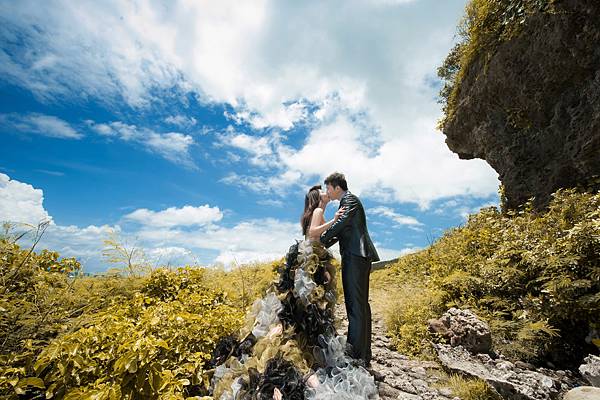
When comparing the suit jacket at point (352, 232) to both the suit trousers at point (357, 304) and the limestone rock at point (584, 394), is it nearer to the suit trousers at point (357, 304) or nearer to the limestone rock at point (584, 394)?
the suit trousers at point (357, 304)

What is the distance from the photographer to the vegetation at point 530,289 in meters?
4.97

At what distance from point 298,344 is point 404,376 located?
187 centimetres

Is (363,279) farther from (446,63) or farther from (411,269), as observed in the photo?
(446,63)

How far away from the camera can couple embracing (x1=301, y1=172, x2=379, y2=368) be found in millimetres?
4398

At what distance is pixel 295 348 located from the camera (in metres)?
4.05

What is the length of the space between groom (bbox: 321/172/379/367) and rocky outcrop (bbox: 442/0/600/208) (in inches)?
282

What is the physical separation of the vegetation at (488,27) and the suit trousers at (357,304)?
900 centimetres

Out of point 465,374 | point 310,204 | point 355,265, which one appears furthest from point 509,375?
point 310,204

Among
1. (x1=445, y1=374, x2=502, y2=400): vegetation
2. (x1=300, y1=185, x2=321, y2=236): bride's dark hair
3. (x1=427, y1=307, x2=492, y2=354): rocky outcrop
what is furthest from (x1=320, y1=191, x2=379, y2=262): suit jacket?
(x1=427, y1=307, x2=492, y2=354): rocky outcrop

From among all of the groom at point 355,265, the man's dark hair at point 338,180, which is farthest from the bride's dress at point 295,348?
the man's dark hair at point 338,180

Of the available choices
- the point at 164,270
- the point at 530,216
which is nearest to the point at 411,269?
the point at 530,216

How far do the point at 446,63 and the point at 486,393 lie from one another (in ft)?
44.5

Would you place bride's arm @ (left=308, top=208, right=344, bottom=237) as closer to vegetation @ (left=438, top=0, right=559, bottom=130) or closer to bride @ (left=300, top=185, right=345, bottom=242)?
bride @ (left=300, top=185, right=345, bottom=242)

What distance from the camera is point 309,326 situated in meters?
4.40
